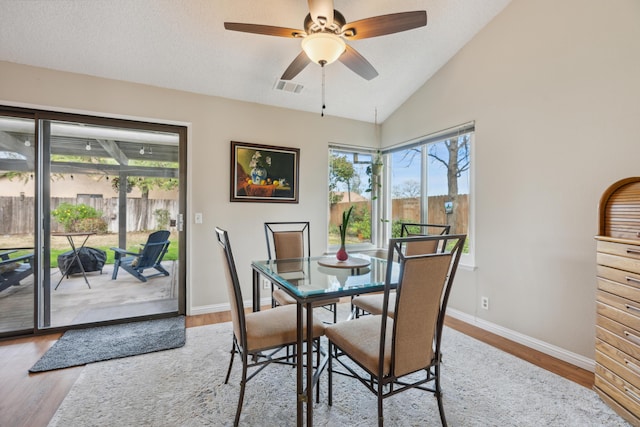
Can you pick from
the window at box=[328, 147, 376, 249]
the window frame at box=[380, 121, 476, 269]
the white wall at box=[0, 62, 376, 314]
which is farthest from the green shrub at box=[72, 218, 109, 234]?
the window frame at box=[380, 121, 476, 269]

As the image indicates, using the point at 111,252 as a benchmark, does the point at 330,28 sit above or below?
above

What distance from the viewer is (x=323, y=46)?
1.83 m

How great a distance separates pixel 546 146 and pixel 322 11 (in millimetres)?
2114

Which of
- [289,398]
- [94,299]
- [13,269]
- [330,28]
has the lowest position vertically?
[289,398]

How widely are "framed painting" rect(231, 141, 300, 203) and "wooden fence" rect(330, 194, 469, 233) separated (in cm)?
77

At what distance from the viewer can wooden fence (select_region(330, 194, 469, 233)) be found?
127 inches

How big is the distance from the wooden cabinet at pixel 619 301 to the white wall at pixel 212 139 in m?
2.75

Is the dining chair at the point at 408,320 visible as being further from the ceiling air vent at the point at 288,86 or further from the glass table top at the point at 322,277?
the ceiling air vent at the point at 288,86

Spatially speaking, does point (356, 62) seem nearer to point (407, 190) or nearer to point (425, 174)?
point (425, 174)

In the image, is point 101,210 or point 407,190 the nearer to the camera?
point 101,210

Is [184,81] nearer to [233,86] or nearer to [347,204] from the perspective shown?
[233,86]

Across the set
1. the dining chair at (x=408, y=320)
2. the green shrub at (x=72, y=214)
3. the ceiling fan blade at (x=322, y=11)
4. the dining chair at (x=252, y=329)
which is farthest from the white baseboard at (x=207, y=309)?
the ceiling fan blade at (x=322, y=11)

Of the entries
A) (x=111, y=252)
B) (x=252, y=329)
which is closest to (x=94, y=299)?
(x=111, y=252)

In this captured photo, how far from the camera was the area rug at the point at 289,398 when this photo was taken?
1639mm
